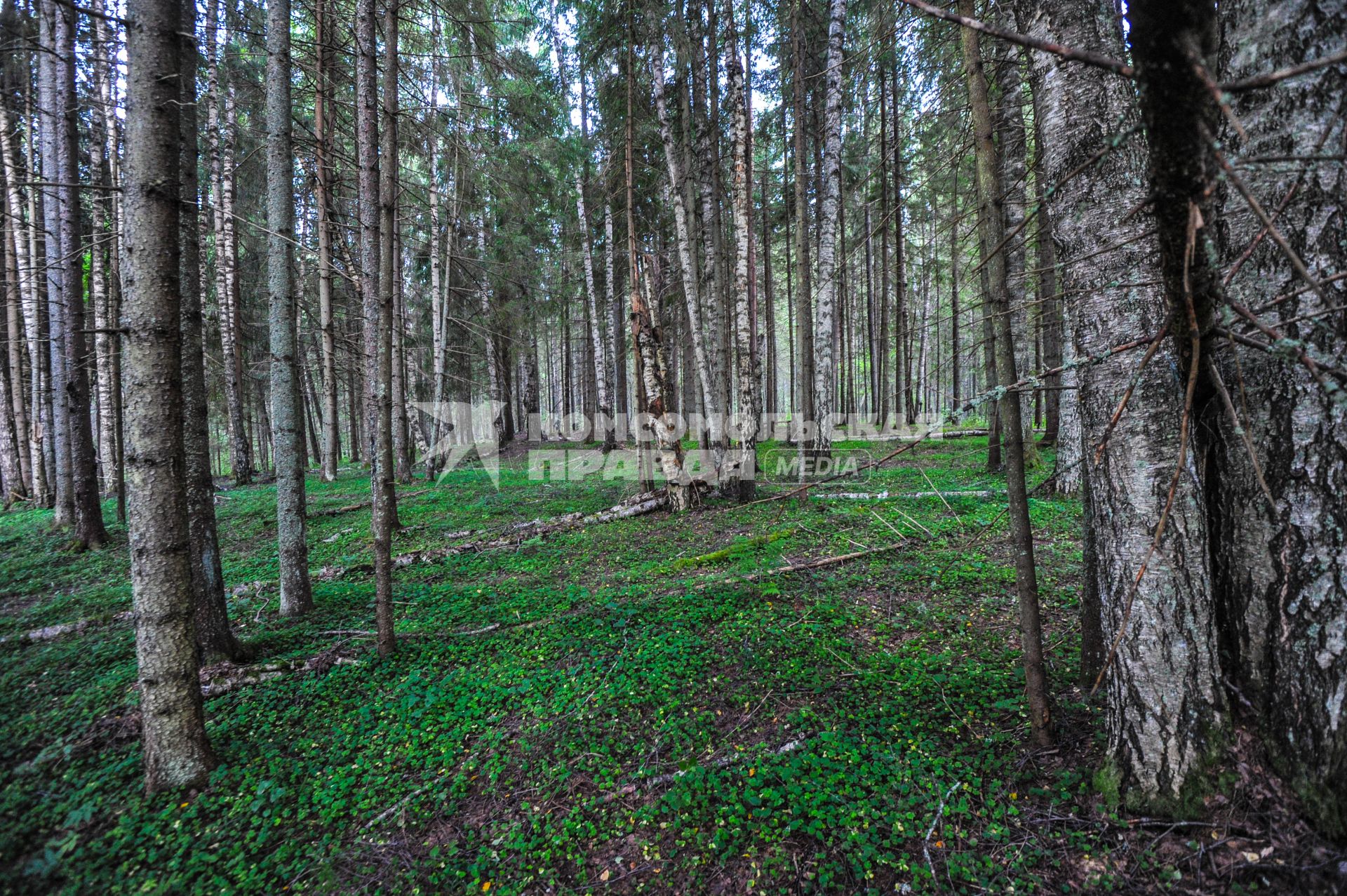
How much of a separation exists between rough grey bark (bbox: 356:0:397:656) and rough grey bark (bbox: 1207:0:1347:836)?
15.3 ft

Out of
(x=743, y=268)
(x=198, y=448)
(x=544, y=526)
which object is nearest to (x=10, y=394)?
(x=544, y=526)

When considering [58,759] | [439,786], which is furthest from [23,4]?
[439,786]

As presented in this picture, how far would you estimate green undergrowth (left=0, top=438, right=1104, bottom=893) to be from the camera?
238 cm

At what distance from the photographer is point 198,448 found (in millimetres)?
4094

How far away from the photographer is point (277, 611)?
A: 541 centimetres

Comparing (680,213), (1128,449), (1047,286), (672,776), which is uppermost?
(680,213)

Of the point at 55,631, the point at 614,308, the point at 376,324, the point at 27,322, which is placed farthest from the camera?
the point at 614,308

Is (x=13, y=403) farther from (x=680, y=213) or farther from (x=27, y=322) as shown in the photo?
(x=680, y=213)

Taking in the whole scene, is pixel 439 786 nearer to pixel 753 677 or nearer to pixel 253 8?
pixel 753 677

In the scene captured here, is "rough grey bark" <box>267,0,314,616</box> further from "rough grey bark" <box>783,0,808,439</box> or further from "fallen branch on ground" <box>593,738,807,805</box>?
"rough grey bark" <box>783,0,808,439</box>

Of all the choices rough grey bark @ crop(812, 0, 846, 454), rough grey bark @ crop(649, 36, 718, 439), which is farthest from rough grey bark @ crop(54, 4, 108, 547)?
rough grey bark @ crop(812, 0, 846, 454)

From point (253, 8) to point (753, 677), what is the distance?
12.8 m

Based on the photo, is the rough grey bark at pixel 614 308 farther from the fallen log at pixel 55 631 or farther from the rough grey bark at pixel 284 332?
the fallen log at pixel 55 631

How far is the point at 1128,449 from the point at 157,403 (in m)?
4.72
